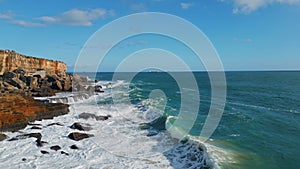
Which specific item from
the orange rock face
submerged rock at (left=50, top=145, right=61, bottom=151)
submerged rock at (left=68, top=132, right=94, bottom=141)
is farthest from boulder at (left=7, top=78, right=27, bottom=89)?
submerged rock at (left=50, top=145, right=61, bottom=151)

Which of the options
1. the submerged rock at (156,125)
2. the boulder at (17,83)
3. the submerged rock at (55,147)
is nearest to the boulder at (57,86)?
the boulder at (17,83)

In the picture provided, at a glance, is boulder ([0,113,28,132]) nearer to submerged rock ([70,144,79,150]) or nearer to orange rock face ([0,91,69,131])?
orange rock face ([0,91,69,131])

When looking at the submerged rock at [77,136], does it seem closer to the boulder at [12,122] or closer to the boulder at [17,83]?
the boulder at [12,122]

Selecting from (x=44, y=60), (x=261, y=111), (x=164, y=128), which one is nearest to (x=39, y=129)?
(x=164, y=128)

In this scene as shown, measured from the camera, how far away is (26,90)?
3269 centimetres

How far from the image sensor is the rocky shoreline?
57.3 ft

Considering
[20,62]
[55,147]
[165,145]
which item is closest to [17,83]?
[20,62]

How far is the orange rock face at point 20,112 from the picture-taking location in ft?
54.0

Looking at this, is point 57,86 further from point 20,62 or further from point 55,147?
point 55,147

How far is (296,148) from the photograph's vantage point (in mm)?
13523

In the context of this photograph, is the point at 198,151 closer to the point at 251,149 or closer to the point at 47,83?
the point at 251,149

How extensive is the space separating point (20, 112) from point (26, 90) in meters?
15.6

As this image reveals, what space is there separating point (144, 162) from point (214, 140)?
5430mm

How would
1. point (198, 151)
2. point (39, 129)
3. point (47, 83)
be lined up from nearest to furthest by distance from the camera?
point (198, 151), point (39, 129), point (47, 83)
